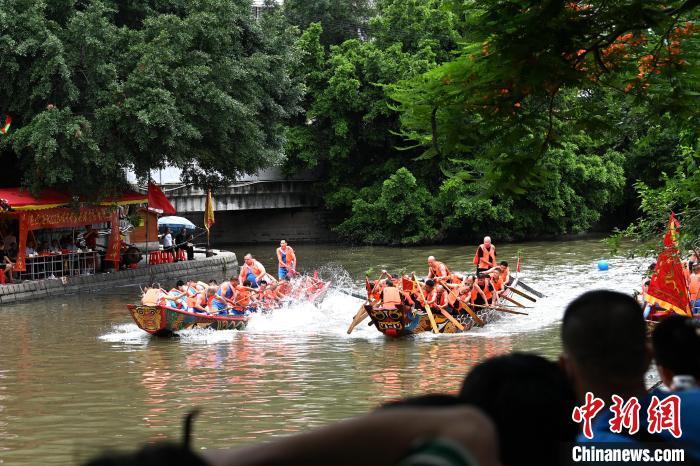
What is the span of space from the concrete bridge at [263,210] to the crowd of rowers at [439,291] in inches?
960

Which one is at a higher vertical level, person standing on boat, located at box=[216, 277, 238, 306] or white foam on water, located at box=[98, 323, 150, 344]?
person standing on boat, located at box=[216, 277, 238, 306]

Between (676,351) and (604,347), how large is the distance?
64 cm

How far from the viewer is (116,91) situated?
2577 centimetres

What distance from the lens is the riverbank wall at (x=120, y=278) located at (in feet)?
81.6

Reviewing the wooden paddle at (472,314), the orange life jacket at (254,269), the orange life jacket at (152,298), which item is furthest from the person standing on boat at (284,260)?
the wooden paddle at (472,314)

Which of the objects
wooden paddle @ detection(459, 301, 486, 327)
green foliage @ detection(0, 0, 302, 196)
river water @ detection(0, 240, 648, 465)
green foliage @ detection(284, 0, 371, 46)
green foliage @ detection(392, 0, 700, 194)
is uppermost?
green foliage @ detection(284, 0, 371, 46)

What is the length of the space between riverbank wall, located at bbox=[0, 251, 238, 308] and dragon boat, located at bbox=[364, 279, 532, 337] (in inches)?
410

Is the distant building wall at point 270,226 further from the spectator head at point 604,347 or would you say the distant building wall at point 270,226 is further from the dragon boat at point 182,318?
the spectator head at point 604,347

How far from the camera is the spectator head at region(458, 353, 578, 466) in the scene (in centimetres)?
215

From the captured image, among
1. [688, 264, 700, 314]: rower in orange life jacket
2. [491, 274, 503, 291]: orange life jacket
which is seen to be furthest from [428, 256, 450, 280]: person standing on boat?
[688, 264, 700, 314]: rower in orange life jacket

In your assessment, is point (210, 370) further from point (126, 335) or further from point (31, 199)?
point (31, 199)

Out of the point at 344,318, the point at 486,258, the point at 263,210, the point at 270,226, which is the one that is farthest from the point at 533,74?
the point at 270,226

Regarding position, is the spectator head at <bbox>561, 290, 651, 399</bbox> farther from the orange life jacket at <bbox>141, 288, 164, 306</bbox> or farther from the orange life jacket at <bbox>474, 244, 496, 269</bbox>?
the orange life jacket at <bbox>474, 244, 496, 269</bbox>

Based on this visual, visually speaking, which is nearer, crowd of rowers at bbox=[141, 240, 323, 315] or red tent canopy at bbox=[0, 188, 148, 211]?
crowd of rowers at bbox=[141, 240, 323, 315]
